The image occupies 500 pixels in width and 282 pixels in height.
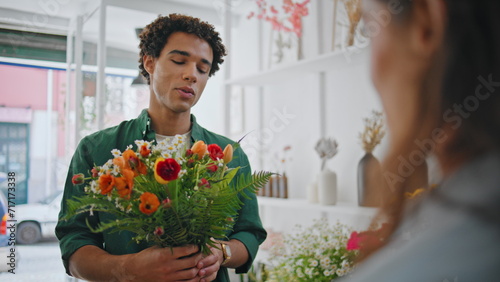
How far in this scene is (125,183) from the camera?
0.90 meters

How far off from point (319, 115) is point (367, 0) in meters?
2.17

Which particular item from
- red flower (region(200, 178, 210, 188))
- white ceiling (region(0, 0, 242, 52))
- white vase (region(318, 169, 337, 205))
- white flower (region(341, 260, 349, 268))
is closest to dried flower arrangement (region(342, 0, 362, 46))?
white vase (region(318, 169, 337, 205))

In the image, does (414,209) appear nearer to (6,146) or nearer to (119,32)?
(6,146)

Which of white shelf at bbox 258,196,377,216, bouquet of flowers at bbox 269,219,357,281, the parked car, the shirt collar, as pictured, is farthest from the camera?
the parked car

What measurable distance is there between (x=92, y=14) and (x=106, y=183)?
7.20 ft

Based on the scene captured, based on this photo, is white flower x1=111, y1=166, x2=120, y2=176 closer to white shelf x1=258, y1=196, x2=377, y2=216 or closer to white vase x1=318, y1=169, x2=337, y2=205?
white shelf x1=258, y1=196, x2=377, y2=216

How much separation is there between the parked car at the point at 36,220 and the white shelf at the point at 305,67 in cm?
135

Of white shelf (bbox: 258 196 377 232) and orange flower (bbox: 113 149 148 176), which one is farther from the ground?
orange flower (bbox: 113 149 148 176)

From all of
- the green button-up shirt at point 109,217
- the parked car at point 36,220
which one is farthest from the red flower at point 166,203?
the parked car at point 36,220

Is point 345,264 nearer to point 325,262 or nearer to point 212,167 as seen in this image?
point 325,262

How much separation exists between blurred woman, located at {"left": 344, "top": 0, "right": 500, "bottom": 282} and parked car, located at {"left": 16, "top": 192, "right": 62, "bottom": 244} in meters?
2.63

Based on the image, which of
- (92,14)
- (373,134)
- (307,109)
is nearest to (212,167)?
(373,134)

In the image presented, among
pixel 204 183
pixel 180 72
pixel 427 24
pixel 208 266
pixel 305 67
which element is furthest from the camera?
pixel 305 67

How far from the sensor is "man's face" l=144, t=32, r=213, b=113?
150 cm
